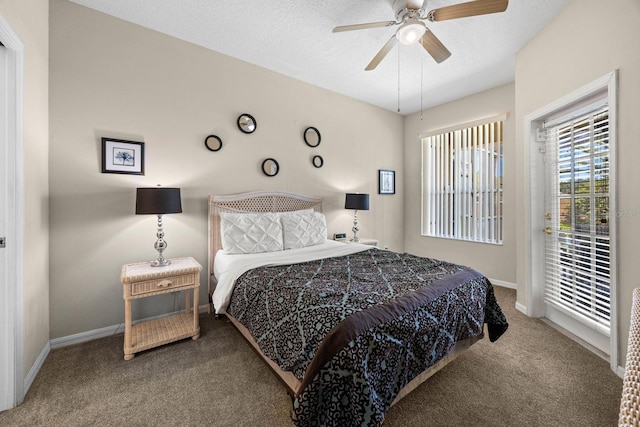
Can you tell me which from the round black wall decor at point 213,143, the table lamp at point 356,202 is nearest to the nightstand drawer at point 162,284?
the round black wall decor at point 213,143

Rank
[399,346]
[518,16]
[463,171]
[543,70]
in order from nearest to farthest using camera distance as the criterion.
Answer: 1. [399,346]
2. [518,16]
3. [543,70]
4. [463,171]

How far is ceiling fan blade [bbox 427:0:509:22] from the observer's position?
182 cm

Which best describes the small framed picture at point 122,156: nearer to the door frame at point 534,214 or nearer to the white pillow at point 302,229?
the white pillow at point 302,229

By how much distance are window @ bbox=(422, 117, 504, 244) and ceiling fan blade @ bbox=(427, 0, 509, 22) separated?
2411mm

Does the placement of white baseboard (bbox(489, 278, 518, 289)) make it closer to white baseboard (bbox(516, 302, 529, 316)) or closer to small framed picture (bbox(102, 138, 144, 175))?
white baseboard (bbox(516, 302, 529, 316))

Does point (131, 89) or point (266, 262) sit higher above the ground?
point (131, 89)

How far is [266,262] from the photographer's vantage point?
2354 millimetres

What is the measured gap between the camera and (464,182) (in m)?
A: 4.36

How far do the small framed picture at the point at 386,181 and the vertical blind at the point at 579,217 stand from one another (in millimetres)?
2392

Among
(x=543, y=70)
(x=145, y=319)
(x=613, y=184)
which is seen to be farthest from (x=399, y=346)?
(x=543, y=70)

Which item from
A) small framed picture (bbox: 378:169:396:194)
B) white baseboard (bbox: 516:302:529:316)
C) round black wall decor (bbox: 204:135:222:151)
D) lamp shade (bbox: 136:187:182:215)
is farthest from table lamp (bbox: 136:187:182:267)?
white baseboard (bbox: 516:302:529:316)

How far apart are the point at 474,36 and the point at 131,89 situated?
3.42 metres

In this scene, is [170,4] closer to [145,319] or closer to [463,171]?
[145,319]

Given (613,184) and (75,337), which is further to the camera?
(75,337)
